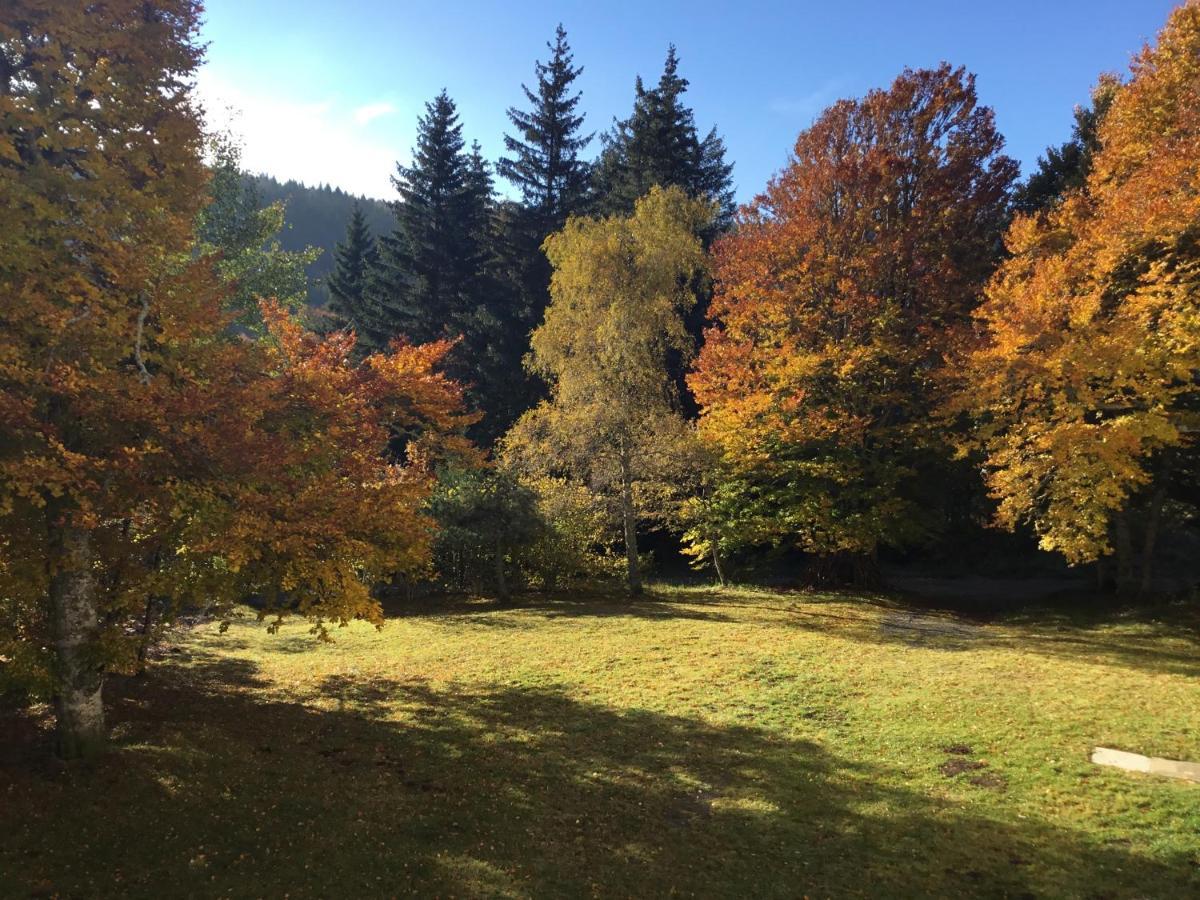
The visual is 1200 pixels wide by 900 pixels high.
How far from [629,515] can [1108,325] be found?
1288 cm

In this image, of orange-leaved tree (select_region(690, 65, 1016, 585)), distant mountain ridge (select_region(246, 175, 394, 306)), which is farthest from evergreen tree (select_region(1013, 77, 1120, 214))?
distant mountain ridge (select_region(246, 175, 394, 306))

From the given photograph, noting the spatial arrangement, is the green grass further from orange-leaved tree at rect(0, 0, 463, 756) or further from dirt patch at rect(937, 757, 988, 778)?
orange-leaved tree at rect(0, 0, 463, 756)

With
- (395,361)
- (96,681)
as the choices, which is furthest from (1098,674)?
(96,681)

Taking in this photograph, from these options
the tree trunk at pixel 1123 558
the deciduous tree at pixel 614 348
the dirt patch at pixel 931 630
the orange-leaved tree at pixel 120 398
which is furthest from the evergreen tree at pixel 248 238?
the tree trunk at pixel 1123 558

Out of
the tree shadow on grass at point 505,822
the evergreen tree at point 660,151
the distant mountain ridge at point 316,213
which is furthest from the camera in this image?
the distant mountain ridge at point 316,213

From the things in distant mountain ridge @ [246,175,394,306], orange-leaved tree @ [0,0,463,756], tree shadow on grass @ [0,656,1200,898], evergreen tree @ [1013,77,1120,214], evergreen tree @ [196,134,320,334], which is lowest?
tree shadow on grass @ [0,656,1200,898]

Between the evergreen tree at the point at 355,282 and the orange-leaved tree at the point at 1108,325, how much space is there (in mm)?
31698

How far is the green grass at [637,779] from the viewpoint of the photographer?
550 centimetres

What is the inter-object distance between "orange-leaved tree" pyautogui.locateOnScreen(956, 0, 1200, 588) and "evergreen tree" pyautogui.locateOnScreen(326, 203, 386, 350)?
31.7 metres

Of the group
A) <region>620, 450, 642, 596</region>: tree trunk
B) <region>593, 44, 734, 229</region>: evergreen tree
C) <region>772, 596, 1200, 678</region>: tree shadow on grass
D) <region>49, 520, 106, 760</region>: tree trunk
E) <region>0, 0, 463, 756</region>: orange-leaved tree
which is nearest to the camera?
<region>0, 0, 463, 756</region>: orange-leaved tree

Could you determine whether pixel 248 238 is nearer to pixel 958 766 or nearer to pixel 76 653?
pixel 76 653

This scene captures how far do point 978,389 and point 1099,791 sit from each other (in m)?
11.0

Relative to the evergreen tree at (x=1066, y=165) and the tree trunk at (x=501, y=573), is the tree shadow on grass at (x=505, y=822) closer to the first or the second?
the tree trunk at (x=501, y=573)

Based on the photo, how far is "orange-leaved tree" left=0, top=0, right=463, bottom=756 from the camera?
20.2 ft
